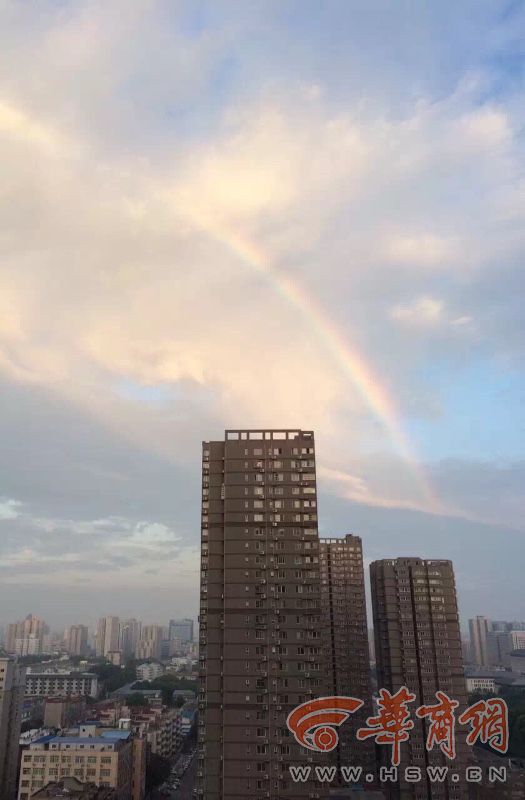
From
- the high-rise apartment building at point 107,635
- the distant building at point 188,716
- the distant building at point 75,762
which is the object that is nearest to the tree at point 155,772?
the distant building at point 75,762

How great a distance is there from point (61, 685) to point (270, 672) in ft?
200

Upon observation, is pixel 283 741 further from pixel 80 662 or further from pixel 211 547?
pixel 80 662

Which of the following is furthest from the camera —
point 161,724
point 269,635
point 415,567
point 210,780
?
point 161,724

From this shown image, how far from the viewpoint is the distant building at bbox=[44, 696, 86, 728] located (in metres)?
44.7

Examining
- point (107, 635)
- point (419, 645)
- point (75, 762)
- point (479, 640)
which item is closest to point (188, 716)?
point (75, 762)

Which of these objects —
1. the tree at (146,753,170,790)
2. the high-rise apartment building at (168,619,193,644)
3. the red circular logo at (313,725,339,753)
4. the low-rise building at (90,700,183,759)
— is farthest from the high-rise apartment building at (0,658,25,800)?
the high-rise apartment building at (168,619,193,644)

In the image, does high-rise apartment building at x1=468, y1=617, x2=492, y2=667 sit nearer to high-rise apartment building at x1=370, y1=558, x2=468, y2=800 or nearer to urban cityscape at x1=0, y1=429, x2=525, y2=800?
urban cityscape at x1=0, y1=429, x2=525, y2=800

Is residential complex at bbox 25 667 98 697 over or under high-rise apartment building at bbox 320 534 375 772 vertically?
under

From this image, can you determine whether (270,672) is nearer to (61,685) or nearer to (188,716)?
(188,716)

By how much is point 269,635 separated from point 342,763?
20091 millimetres

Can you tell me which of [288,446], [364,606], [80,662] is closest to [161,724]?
[364,606]

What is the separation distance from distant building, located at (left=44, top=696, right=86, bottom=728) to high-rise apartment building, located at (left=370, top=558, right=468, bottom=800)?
27526 mm

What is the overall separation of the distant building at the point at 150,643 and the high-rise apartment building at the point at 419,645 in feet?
330

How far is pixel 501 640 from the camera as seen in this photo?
9238 centimetres
